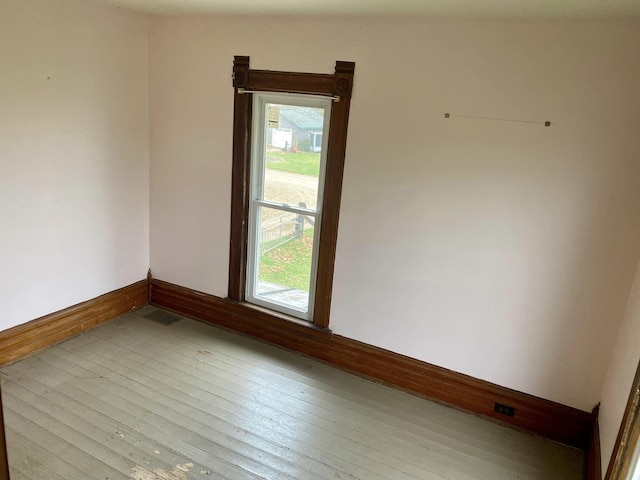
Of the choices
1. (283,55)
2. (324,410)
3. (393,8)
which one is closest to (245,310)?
(324,410)

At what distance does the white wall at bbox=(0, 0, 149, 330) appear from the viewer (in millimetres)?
2865

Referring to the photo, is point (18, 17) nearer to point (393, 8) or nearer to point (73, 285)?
point (73, 285)

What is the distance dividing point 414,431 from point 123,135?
3073 mm

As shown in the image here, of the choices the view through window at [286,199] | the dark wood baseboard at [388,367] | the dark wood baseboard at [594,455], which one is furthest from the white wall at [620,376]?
the view through window at [286,199]

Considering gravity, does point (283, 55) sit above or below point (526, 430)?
above

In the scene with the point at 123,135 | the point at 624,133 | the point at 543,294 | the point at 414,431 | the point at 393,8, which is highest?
the point at 393,8

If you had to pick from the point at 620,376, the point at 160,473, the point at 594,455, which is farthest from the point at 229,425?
the point at 620,376

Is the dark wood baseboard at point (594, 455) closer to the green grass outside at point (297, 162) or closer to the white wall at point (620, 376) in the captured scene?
the white wall at point (620, 376)

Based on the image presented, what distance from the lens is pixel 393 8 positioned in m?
2.58

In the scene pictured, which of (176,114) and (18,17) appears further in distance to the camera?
(176,114)

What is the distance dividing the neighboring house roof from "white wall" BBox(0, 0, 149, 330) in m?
1.29

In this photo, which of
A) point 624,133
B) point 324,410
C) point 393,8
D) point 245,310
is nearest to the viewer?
point 624,133

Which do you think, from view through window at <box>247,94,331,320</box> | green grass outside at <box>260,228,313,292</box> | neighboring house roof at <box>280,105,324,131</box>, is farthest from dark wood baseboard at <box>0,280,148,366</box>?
neighboring house roof at <box>280,105,324,131</box>

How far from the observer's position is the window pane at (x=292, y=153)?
3271 mm
